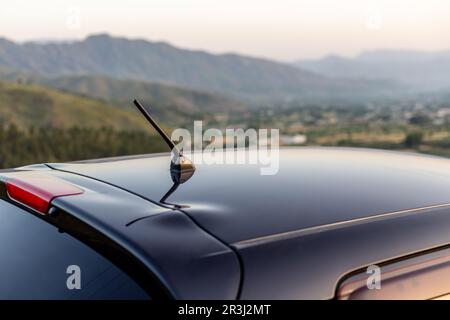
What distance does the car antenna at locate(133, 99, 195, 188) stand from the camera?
2.24 m

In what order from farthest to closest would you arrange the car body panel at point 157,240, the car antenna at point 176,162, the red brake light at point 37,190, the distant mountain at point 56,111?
the distant mountain at point 56,111 → the car antenna at point 176,162 → the red brake light at point 37,190 → the car body panel at point 157,240

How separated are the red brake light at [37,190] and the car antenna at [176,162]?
434 millimetres

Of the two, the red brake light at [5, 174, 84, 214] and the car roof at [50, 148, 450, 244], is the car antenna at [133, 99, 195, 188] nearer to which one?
the car roof at [50, 148, 450, 244]

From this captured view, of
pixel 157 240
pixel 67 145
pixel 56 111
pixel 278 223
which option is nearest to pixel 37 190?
pixel 157 240

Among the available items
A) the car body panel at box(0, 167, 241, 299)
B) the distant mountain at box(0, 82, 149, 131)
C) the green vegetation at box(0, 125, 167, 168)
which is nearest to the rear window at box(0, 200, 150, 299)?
the car body panel at box(0, 167, 241, 299)

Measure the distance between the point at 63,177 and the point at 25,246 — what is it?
0.32m

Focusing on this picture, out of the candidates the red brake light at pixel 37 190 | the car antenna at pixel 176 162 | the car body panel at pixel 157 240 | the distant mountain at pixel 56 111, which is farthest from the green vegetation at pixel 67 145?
the car body panel at pixel 157 240

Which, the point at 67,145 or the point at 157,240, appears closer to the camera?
the point at 157,240

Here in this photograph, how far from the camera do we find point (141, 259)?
4.70 ft

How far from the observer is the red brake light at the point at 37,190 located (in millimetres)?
1816

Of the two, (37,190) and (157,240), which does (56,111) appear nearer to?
(37,190)

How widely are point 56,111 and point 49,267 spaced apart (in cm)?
12428

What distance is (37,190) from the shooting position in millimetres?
1879

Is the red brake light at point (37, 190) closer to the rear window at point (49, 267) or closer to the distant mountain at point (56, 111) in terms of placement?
the rear window at point (49, 267)
